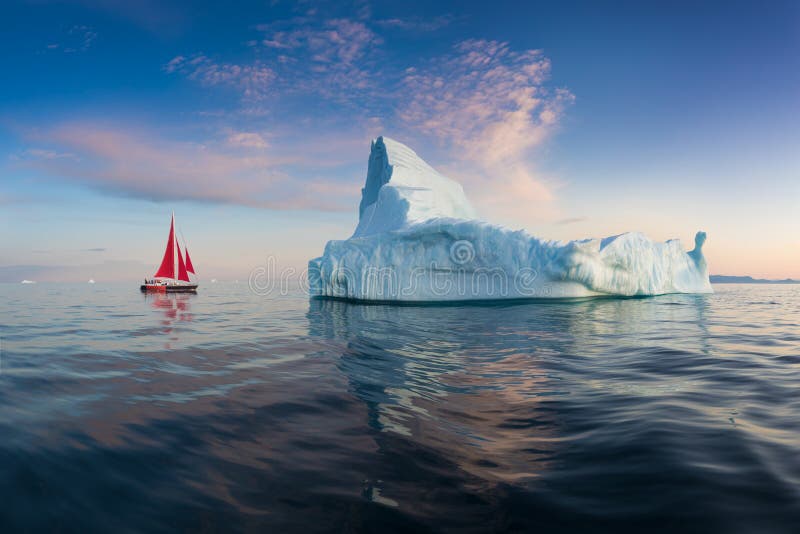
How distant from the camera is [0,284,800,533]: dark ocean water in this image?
76.5 inches

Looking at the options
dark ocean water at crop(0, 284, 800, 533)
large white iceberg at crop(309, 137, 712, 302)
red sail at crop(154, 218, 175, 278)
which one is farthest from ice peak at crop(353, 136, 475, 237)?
red sail at crop(154, 218, 175, 278)

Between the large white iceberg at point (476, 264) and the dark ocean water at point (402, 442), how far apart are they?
36.0 ft

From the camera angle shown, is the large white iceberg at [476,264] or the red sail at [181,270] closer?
the large white iceberg at [476,264]

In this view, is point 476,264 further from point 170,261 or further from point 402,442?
point 170,261

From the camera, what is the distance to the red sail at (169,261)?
35.6m

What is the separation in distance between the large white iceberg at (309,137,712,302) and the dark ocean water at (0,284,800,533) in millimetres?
10969

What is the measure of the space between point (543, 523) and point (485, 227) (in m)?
15.6

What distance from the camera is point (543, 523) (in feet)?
6.06

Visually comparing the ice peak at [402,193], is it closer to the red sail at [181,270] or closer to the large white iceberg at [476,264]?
the large white iceberg at [476,264]

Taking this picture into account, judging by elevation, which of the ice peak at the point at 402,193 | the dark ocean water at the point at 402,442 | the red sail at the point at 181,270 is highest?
the ice peak at the point at 402,193

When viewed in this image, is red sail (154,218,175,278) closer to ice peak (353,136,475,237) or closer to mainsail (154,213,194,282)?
mainsail (154,213,194,282)

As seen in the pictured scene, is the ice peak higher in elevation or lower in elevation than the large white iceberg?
higher

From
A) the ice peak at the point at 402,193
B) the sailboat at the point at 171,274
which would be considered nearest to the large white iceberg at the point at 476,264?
the ice peak at the point at 402,193

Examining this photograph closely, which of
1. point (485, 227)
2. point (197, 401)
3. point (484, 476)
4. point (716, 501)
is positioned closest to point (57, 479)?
point (197, 401)
